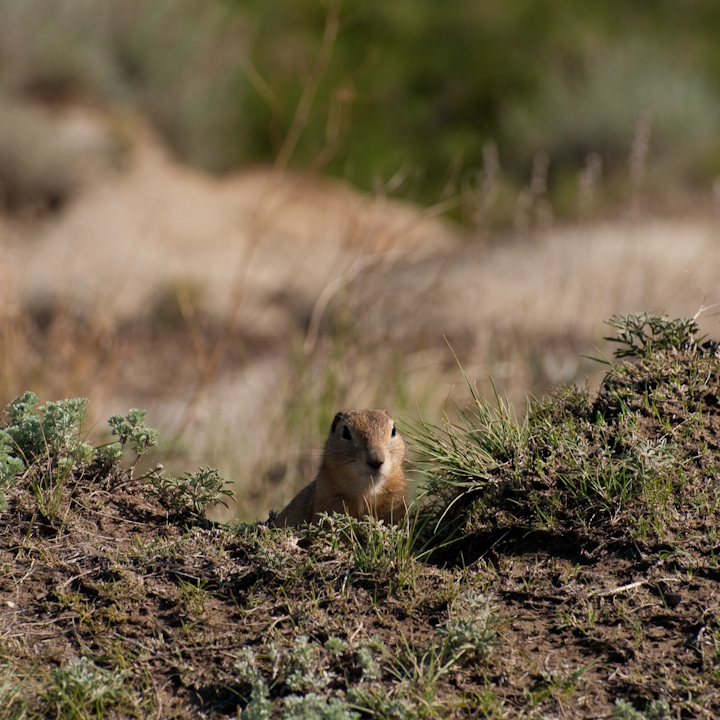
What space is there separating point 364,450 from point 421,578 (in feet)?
2.72

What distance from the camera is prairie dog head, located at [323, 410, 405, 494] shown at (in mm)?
3568

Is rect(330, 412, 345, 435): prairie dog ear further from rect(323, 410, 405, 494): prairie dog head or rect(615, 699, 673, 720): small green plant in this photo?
rect(615, 699, 673, 720): small green plant

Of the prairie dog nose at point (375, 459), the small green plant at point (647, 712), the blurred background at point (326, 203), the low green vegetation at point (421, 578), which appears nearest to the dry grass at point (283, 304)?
the blurred background at point (326, 203)

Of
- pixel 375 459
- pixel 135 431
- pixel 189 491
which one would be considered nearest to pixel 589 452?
pixel 375 459

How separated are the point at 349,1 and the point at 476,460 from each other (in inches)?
565

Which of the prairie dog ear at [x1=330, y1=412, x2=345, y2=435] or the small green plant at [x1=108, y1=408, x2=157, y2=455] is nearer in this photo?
the small green plant at [x1=108, y1=408, x2=157, y2=455]

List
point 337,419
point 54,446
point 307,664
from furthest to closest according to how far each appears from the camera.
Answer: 1. point 337,419
2. point 54,446
3. point 307,664

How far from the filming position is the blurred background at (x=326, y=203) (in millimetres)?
6555

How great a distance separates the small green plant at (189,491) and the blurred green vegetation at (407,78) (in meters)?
9.69

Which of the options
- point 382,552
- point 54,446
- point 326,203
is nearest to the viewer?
point 382,552

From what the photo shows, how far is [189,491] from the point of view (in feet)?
10.6

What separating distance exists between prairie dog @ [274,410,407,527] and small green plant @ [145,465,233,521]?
498mm

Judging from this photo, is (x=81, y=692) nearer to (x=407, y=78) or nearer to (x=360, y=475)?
(x=360, y=475)

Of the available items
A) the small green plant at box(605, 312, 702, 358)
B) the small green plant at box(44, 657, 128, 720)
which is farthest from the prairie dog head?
the small green plant at box(44, 657, 128, 720)
